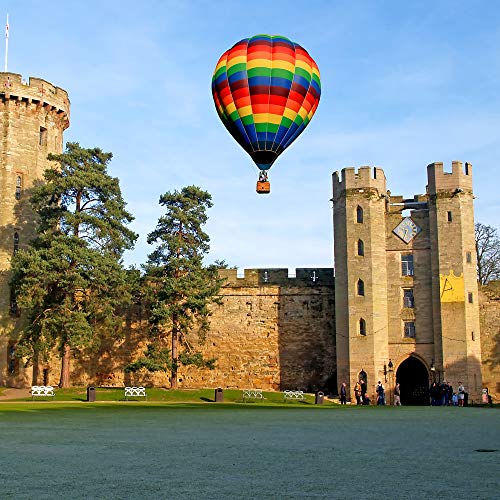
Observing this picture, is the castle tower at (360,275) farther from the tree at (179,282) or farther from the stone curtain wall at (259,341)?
the tree at (179,282)

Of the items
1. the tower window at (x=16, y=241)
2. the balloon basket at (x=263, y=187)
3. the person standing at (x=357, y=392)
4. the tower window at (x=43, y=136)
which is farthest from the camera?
the tower window at (x=43, y=136)

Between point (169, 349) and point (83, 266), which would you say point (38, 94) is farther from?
point (169, 349)

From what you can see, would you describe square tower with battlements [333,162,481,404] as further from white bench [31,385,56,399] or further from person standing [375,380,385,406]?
white bench [31,385,56,399]

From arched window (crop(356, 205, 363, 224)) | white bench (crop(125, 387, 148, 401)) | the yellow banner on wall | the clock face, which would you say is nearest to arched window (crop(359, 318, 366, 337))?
the yellow banner on wall

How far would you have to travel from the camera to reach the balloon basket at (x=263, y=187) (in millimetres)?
27531

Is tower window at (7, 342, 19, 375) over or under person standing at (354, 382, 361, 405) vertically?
over

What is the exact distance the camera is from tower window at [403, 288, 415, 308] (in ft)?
124

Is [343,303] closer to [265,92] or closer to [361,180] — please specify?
[361,180]

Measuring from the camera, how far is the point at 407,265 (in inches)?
1515

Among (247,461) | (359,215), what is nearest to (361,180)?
(359,215)

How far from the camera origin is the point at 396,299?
125 ft

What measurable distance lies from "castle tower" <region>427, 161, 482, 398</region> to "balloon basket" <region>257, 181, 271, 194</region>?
13.2 meters

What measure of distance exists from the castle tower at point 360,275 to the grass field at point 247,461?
20.8 meters

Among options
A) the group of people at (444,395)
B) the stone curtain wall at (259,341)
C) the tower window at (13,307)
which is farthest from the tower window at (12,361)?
the group of people at (444,395)
